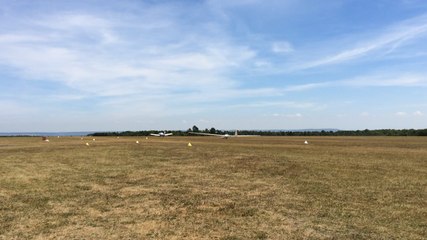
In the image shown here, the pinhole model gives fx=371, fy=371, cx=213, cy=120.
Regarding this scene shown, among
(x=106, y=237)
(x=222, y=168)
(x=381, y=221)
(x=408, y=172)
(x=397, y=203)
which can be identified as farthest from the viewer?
(x=222, y=168)

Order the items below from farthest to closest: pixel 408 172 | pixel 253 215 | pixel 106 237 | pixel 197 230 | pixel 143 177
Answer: pixel 408 172
pixel 143 177
pixel 253 215
pixel 197 230
pixel 106 237

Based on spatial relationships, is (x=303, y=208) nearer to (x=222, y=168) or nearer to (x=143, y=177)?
(x=143, y=177)

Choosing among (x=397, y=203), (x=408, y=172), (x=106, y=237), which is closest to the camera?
(x=106, y=237)

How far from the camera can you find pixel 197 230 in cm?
777

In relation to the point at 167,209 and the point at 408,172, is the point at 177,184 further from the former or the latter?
the point at 408,172

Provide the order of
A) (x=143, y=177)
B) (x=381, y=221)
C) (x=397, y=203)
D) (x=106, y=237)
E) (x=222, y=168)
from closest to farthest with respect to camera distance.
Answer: (x=106, y=237) → (x=381, y=221) → (x=397, y=203) → (x=143, y=177) → (x=222, y=168)

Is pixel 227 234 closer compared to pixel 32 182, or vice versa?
pixel 227 234

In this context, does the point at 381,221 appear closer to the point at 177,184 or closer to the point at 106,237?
the point at 106,237

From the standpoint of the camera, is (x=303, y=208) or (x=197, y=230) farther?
(x=303, y=208)

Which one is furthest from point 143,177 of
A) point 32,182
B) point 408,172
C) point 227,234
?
point 408,172

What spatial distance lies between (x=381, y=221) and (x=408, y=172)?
31.6ft

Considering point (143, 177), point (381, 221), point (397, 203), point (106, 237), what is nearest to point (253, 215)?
point (381, 221)

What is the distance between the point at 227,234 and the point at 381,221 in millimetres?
3700

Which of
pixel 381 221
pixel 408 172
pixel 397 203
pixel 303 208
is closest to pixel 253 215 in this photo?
pixel 303 208
